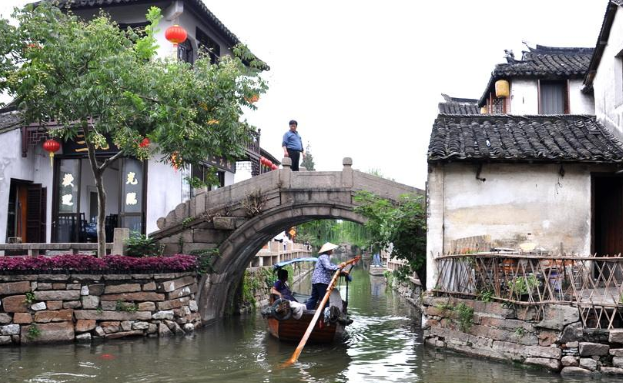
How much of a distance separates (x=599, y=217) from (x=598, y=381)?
485 cm

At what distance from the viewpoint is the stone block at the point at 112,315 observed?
1277 centimetres

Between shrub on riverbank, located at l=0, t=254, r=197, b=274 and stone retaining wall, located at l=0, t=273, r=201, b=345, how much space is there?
12cm

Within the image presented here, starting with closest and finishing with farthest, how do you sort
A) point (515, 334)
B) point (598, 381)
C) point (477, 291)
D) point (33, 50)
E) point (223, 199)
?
point (598, 381)
point (515, 334)
point (477, 291)
point (33, 50)
point (223, 199)

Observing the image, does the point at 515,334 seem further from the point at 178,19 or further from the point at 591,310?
the point at 178,19

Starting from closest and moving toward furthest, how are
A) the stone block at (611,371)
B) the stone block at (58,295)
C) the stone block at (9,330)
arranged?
the stone block at (611,371) → the stone block at (9,330) → the stone block at (58,295)

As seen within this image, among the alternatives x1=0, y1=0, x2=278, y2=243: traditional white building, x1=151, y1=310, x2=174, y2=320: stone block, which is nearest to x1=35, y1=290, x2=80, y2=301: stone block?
x1=151, y1=310, x2=174, y2=320: stone block

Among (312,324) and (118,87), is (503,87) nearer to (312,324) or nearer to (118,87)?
(312,324)

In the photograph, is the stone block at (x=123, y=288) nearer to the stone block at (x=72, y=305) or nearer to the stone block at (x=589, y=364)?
the stone block at (x=72, y=305)

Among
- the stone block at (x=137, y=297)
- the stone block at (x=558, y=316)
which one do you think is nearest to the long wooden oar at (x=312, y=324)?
the stone block at (x=137, y=297)

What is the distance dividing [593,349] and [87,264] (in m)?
8.89

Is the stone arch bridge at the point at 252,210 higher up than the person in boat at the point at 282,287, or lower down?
higher up

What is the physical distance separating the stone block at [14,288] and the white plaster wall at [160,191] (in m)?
4.70

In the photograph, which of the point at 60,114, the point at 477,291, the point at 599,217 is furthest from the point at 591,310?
the point at 60,114

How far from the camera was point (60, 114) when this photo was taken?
1249 centimetres
